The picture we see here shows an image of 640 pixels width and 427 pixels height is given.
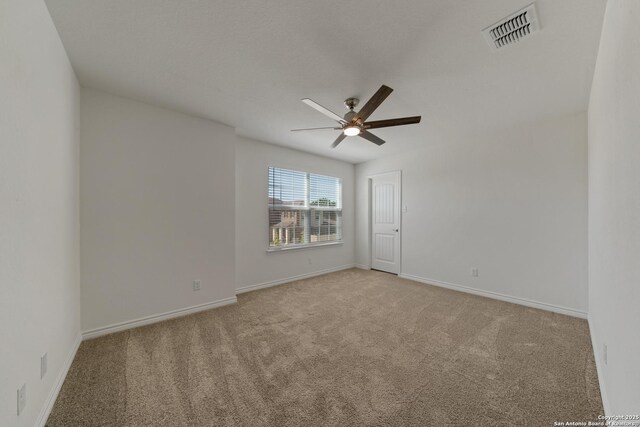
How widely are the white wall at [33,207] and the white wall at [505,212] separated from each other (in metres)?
4.33

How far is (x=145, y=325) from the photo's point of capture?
2654mm

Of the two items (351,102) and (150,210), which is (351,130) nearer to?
(351,102)

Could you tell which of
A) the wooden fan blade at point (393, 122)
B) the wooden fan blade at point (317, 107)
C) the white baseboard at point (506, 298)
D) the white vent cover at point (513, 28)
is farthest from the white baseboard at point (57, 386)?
the white baseboard at point (506, 298)

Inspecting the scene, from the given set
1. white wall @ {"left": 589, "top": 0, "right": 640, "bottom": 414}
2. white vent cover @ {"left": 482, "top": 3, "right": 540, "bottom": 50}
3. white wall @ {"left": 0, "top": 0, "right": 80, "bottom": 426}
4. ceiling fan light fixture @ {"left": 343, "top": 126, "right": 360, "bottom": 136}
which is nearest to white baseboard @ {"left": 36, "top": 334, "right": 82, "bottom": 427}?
white wall @ {"left": 0, "top": 0, "right": 80, "bottom": 426}

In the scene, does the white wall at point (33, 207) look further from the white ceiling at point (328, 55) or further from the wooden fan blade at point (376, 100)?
the wooden fan blade at point (376, 100)

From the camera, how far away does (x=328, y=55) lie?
6.23 feet

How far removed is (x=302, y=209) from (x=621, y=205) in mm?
3904

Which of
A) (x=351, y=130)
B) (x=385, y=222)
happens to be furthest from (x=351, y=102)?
(x=385, y=222)

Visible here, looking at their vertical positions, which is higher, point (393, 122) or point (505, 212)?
point (393, 122)

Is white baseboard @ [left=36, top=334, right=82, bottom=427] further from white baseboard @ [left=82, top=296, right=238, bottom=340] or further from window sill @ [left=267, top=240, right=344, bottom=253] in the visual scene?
window sill @ [left=267, top=240, right=344, bottom=253]

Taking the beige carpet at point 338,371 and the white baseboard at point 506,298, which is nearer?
the beige carpet at point 338,371

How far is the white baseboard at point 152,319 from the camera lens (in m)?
2.40

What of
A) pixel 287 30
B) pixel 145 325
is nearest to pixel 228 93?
pixel 287 30

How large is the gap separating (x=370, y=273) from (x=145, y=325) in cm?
376
